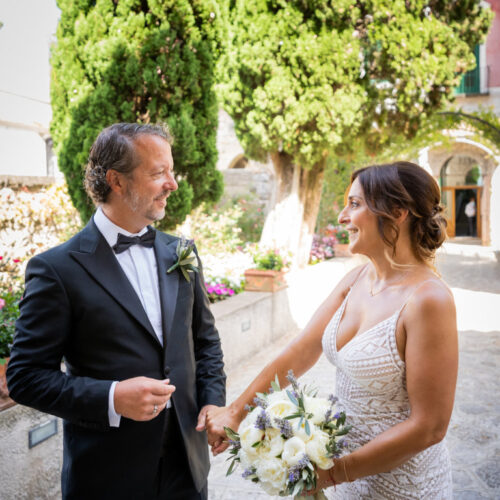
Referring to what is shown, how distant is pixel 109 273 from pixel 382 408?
3.49 feet

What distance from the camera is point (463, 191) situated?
22.6 m

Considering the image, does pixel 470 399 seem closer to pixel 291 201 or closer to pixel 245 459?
pixel 245 459

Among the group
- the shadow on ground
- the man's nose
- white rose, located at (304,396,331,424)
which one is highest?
the man's nose

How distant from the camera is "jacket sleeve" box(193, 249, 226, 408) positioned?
1.98 metres

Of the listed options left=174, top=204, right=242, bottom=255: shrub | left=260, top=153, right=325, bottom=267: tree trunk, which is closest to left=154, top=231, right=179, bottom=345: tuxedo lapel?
left=174, top=204, right=242, bottom=255: shrub

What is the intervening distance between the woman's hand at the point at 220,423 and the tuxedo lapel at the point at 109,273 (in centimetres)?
38

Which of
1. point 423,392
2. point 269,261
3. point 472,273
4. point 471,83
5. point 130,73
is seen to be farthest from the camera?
point 471,83

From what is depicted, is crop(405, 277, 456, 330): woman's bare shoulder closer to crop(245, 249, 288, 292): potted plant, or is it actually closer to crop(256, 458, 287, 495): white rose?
crop(256, 458, 287, 495): white rose

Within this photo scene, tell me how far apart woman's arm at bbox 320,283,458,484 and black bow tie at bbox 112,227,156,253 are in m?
1.03

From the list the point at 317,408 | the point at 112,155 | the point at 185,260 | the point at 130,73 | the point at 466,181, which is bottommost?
the point at 317,408

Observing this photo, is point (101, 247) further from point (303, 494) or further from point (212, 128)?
point (212, 128)

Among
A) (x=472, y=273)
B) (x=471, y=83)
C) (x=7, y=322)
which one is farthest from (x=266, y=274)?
(x=471, y=83)

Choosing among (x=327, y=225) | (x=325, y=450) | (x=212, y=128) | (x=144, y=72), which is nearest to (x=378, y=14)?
(x=212, y=128)

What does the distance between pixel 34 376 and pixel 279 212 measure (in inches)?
303
